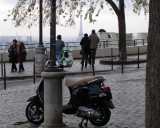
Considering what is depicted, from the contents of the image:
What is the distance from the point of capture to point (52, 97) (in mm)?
8195

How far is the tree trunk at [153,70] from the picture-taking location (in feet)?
20.2

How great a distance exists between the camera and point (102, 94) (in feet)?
27.9

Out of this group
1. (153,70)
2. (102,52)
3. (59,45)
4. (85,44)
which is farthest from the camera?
(102,52)

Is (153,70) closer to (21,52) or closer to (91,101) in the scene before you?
(91,101)

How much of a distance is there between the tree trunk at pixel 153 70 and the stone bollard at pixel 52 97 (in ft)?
7.39

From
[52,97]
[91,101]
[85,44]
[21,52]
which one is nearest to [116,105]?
[91,101]

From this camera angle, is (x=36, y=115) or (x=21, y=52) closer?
(x=36, y=115)

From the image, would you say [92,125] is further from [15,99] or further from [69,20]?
[69,20]

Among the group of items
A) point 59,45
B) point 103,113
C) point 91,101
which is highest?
point 59,45

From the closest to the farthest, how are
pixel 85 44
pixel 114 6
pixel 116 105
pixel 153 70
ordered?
1. pixel 153 70
2. pixel 116 105
3. pixel 85 44
4. pixel 114 6

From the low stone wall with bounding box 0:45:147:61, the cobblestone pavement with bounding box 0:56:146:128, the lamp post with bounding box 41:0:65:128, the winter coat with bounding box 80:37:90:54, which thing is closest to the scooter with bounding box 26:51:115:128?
the cobblestone pavement with bounding box 0:56:146:128

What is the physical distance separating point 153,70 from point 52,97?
8.20ft

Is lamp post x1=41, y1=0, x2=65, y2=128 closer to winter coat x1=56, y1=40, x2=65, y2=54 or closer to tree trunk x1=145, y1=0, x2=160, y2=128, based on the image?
tree trunk x1=145, y1=0, x2=160, y2=128

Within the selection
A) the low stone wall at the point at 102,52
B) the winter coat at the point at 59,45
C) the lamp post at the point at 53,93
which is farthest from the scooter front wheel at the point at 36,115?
the low stone wall at the point at 102,52
